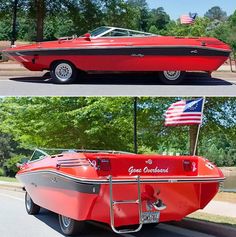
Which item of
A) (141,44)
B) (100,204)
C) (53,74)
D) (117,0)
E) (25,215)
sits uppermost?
(117,0)

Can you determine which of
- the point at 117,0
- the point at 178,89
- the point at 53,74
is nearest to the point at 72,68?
the point at 53,74

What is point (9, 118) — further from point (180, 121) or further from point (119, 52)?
point (180, 121)

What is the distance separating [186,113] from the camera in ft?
31.4

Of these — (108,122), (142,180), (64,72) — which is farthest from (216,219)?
(108,122)

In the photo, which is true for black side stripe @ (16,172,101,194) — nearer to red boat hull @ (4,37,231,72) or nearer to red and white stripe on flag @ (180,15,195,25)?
red boat hull @ (4,37,231,72)

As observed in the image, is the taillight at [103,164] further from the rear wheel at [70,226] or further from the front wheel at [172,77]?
the front wheel at [172,77]

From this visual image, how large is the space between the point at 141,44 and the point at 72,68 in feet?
6.01

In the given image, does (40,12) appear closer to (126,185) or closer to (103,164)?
(103,164)

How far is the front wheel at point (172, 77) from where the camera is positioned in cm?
1164

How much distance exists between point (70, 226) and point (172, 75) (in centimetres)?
596

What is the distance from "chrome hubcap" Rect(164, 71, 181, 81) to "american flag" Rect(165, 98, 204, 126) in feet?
5.16

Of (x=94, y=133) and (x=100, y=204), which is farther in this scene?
(x=94, y=133)

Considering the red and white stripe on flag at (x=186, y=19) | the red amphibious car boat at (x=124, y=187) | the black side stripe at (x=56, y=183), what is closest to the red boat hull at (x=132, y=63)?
the black side stripe at (x=56, y=183)

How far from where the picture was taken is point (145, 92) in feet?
38.1
